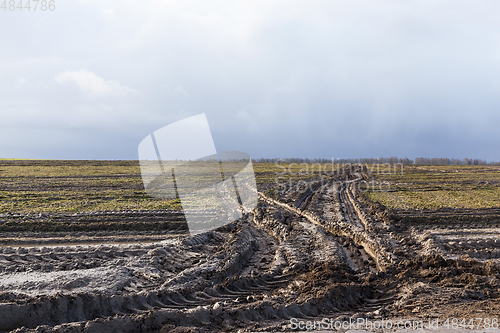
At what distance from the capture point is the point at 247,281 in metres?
6.22

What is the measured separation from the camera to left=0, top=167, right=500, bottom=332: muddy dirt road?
4.32 metres

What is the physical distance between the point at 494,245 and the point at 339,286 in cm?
681

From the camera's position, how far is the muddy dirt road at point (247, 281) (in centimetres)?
432

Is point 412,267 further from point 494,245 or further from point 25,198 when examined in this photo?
point 25,198

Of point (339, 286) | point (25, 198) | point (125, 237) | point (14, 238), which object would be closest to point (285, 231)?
point (339, 286)

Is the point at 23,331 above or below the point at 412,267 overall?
above

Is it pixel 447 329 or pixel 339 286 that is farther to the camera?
pixel 339 286

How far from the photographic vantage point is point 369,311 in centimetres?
504

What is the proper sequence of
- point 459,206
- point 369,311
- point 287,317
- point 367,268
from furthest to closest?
point 459,206 → point 367,268 → point 369,311 → point 287,317

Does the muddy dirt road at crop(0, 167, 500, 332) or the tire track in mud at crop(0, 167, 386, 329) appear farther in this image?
the tire track in mud at crop(0, 167, 386, 329)

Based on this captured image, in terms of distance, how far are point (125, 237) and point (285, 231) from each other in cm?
610

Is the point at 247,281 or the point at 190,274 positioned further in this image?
the point at 190,274

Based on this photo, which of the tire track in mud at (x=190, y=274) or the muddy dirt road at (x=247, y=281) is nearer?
the muddy dirt road at (x=247, y=281)

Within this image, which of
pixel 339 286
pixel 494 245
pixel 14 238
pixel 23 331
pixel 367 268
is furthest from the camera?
pixel 14 238
